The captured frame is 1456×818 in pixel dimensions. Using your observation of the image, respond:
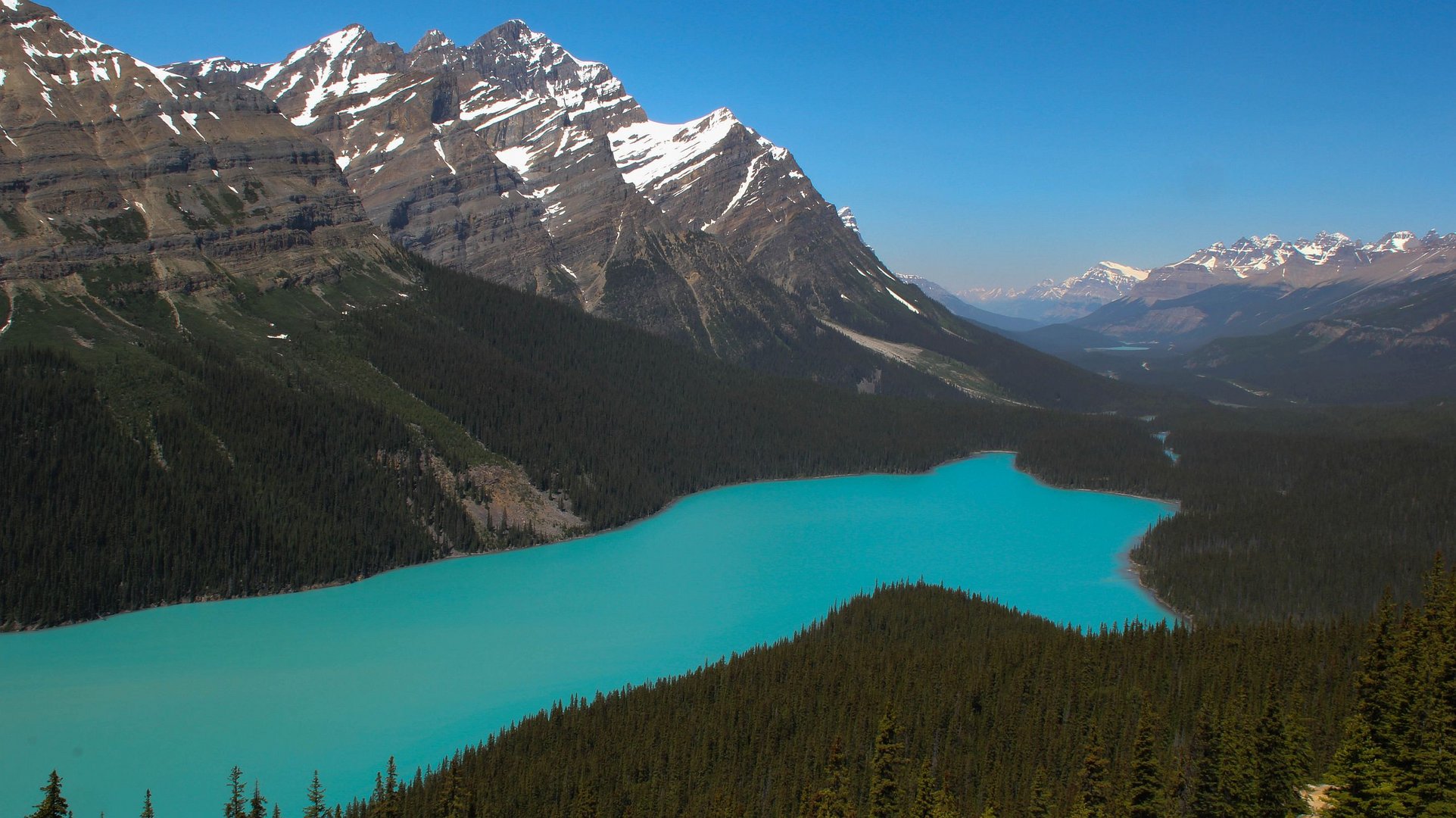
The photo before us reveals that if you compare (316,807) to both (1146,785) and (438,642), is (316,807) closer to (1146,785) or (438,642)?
(1146,785)

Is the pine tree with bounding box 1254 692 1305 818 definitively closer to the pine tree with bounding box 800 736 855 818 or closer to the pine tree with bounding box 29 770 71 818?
the pine tree with bounding box 800 736 855 818

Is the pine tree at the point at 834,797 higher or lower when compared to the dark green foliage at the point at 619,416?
lower

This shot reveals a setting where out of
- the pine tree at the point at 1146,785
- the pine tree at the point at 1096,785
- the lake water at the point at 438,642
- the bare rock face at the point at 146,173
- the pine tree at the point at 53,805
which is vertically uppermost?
the bare rock face at the point at 146,173

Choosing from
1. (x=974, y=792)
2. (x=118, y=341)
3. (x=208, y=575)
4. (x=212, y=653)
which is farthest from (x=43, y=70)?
(x=974, y=792)

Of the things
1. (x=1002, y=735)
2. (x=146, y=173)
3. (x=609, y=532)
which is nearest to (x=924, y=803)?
(x=1002, y=735)

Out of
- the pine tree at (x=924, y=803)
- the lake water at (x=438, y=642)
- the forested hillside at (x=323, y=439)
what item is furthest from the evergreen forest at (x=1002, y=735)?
the forested hillside at (x=323, y=439)

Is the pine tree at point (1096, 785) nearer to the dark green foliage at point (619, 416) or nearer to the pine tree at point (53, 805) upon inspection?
the pine tree at point (53, 805)
